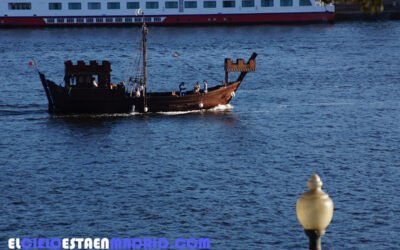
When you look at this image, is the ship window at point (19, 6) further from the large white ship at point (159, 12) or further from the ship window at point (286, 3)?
the ship window at point (286, 3)

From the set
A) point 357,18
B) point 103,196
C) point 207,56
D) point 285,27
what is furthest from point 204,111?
point 357,18

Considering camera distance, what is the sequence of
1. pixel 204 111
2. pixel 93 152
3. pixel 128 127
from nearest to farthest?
1. pixel 93 152
2. pixel 128 127
3. pixel 204 111

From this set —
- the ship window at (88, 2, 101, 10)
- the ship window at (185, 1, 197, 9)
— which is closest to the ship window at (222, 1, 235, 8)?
the ship window at (185, 1, 197, 9)

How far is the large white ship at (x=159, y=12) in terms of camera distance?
160250mm

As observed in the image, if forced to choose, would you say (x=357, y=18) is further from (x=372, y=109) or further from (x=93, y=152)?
(x=93, y=152)

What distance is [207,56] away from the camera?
125 m

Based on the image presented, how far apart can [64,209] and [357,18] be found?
123 m

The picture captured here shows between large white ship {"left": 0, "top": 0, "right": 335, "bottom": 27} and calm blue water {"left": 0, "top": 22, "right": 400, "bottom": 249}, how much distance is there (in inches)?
1787

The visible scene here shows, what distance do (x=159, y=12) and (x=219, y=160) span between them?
103538 millimetres

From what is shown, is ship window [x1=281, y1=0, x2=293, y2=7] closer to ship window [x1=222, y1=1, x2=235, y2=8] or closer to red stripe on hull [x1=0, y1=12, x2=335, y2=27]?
red stripe on hull [x1=0, y1=12, x2=335, y2=27]

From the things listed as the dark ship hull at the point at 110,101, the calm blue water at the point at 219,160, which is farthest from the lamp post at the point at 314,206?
the dark ship hull at the point at 110,101

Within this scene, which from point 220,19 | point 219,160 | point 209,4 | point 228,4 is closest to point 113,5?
point 209,4

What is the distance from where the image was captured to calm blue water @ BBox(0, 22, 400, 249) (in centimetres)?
4509

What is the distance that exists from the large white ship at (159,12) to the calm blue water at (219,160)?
45398 mm
